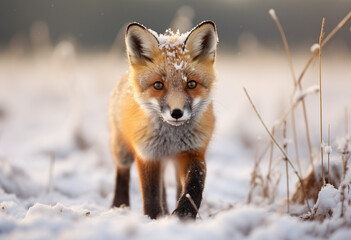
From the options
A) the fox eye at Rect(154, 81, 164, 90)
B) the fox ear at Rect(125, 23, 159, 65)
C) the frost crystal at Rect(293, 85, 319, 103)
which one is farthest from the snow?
the fox ear at Rect(125, 23, 159, 65)

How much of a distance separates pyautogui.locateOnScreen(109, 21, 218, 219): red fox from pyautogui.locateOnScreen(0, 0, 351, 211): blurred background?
13.1 inches

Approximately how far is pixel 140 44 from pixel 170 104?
654 mm

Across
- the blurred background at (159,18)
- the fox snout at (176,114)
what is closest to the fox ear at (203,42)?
the fox snout at (176,114)

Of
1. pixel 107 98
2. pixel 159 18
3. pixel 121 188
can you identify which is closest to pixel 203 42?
pixel 121 188

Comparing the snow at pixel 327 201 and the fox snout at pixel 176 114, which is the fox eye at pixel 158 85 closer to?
the fox snout at pixel 176 114

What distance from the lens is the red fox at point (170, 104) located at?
8.13 feet

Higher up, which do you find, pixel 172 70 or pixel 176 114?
pixel 172 70

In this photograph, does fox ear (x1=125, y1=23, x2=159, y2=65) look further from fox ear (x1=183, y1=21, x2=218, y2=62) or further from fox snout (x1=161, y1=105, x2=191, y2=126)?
fox snout (x1=161, y1=105, x2=191, y2=126)

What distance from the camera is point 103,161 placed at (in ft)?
18.9

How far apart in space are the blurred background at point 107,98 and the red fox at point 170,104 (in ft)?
1.09

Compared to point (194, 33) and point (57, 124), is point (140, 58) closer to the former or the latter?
point (194, 33)

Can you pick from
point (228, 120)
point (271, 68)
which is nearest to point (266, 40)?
point (271, 68)

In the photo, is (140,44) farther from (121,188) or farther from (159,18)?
(159,18)

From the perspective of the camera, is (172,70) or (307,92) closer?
(307,92)
